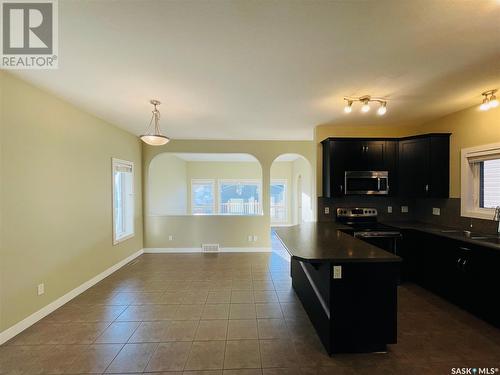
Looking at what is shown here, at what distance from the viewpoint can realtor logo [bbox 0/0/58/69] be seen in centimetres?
145

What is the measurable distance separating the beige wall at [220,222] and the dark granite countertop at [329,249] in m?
2.50

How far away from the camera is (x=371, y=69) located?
211cm

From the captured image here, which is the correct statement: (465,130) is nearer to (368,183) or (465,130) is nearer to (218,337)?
(368,183)

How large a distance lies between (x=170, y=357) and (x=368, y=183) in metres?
3.67

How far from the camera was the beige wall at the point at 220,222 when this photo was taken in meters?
5.16

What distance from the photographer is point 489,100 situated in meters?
2.65

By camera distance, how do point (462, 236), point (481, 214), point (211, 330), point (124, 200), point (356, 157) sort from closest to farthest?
point (211, 330)
point (462, 236)
point (481, 214)
point (356, 157)
point (124, 200)

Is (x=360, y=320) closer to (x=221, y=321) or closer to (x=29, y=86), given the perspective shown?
(x=221, y=321)

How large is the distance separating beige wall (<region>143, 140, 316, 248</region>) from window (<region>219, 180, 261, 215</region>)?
3.44 metres

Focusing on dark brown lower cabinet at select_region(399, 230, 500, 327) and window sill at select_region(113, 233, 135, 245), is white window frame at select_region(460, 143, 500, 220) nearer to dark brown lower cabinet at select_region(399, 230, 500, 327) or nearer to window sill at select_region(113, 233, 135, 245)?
dark brown lower cabinet at select_region(399, 230, 500, 327)

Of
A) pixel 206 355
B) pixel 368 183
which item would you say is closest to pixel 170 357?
pixel 206 355

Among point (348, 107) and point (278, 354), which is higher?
point (348, 107)

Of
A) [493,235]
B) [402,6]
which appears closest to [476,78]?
[402,6]

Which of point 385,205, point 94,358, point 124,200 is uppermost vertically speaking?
point 124,200
